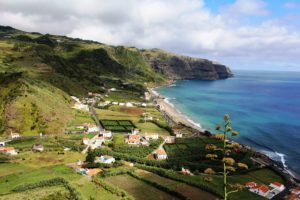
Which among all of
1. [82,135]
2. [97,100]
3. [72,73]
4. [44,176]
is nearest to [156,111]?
[97,100]

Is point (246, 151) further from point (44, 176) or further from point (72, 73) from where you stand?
point (72, 73)

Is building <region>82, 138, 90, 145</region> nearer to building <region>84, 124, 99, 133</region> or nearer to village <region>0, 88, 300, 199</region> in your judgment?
village <region>0, 88, 300, 199</region>

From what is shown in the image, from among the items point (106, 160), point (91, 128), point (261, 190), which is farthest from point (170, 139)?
point (261, 190)

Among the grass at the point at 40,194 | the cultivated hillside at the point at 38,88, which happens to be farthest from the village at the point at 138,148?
the grass at the point at 40,194

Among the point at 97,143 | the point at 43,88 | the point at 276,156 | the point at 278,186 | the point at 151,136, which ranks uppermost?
the point at 43,88

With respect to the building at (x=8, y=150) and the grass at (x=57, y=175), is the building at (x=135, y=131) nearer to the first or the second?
the grass at (x=57, y=175)

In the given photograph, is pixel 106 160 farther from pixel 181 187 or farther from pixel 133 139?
pixel 181 187
